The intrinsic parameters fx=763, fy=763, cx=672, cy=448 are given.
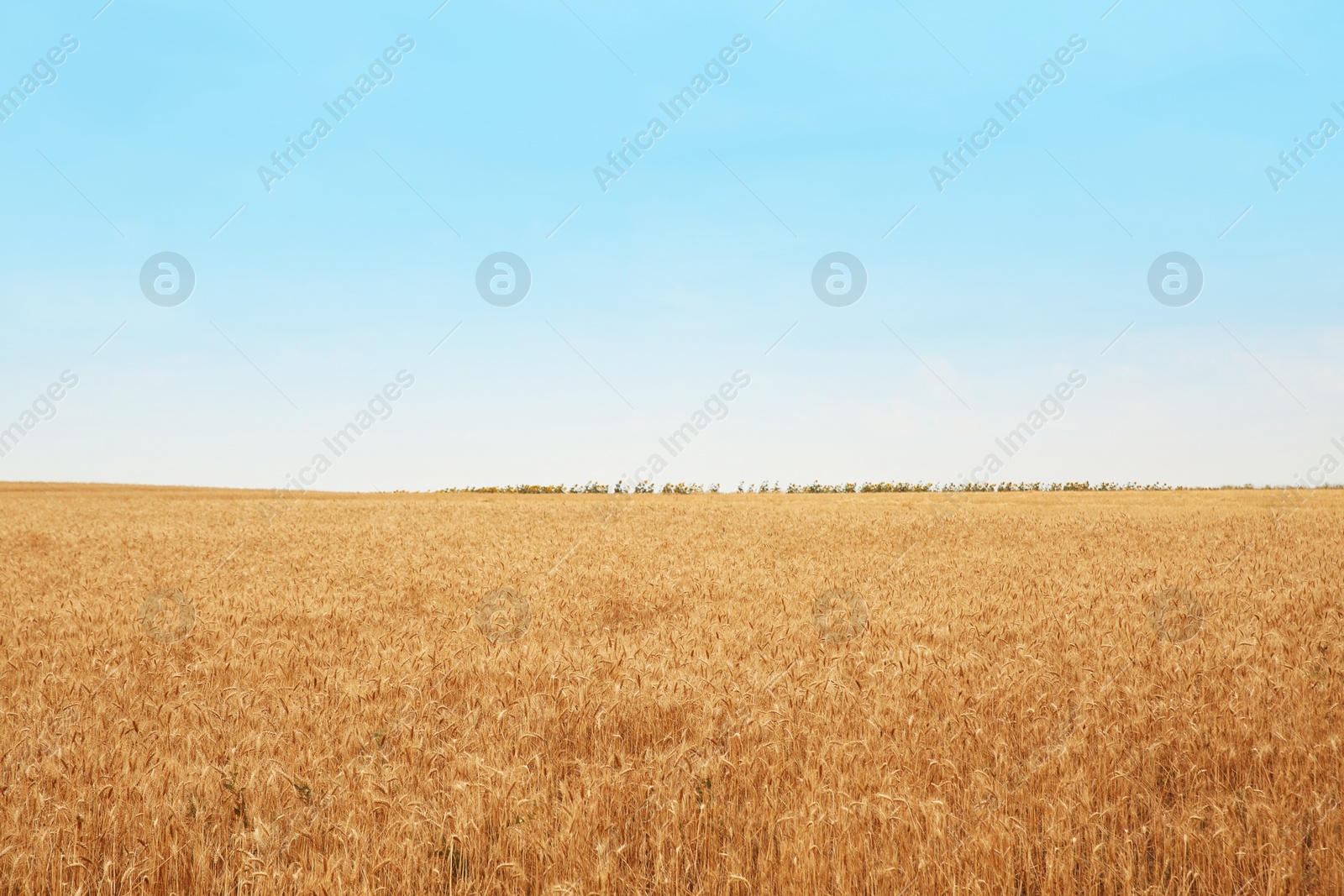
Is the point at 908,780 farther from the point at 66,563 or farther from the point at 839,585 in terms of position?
the point at 66,563

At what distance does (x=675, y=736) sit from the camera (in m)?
5.50

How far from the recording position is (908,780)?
4664mm

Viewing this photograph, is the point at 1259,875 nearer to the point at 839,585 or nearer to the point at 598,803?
the point at 598,803

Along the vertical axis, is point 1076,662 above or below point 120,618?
below

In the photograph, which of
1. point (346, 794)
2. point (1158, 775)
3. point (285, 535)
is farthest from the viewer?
point (285, 535)

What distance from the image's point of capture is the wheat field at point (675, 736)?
379 centimetres

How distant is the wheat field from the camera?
12.4 feet

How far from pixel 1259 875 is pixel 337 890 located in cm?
434

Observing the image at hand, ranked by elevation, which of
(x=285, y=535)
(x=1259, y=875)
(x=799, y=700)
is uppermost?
(x=285, y=535)

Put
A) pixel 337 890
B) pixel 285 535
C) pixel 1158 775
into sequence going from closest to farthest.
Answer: pixel 337 890 < pixel 1158 775 < pixel 285 535

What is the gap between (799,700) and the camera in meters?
6.11

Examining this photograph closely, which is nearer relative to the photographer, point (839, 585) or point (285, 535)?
point (839, 585)

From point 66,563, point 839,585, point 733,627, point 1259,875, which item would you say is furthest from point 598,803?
point 66,563

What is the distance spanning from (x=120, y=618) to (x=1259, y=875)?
1158cm
